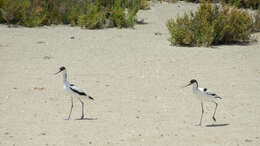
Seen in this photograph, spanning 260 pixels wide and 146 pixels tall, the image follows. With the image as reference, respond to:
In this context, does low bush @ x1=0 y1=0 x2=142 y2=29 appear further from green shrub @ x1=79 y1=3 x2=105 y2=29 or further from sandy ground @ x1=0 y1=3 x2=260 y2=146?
sandy ground @ x1=0 y1=3 x2=260 y2=146

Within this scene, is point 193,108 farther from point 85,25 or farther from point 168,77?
point 85,25

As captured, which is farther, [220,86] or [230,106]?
[220,86]

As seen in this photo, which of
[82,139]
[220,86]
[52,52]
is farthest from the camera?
[52,52]

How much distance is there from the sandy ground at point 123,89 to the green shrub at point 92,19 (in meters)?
0.44

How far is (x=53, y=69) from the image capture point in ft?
41.5

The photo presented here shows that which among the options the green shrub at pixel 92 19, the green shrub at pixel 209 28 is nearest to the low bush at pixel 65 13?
the green shrub at pixel 92 19

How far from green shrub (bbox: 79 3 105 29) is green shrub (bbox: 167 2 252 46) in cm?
295

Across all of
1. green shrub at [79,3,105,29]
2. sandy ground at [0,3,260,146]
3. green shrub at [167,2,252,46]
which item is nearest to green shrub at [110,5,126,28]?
green shrub at [79,3,105,29]

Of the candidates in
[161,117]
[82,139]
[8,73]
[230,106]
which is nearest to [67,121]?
[82,139]

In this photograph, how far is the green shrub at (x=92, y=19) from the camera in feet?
61.2

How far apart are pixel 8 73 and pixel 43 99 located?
242cm

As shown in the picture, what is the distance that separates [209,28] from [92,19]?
190 inches

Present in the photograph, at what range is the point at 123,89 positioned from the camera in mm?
10953

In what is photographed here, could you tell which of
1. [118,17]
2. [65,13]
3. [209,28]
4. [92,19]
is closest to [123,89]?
[209,28]
